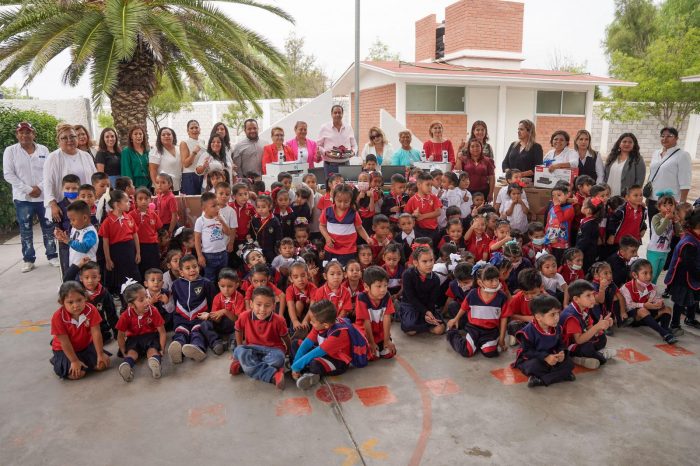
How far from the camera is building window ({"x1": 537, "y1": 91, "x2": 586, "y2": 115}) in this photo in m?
16.3

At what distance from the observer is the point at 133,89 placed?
26.6 feet

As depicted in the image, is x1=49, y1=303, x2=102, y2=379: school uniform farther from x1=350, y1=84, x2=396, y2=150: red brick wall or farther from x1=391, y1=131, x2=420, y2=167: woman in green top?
x1=350, y1=84, x2=396, y2=150: red brick wall

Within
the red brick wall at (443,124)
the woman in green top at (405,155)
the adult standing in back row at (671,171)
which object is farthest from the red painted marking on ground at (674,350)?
the red brick wall at (443,124)

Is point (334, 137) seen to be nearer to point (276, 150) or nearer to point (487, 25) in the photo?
point (276, 150)

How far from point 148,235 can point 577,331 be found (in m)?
3.99

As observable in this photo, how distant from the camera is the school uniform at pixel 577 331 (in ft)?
12.4

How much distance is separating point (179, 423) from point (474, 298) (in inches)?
95.9

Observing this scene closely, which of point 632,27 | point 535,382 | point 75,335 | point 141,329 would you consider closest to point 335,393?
point 535,382

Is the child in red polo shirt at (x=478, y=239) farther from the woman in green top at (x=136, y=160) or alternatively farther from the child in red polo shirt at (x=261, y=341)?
the woman in green top at (x=136, y=160)

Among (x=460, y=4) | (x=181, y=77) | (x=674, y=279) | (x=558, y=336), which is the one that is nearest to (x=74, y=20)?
(x=181, y=77)

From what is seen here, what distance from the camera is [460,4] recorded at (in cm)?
1716

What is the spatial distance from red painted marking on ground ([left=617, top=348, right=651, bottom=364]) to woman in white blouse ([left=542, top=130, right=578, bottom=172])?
2.44 m

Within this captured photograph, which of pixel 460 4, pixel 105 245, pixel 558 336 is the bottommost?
pixel 558 336

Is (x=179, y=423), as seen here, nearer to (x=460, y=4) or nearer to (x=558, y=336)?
(x=558, y=336)
